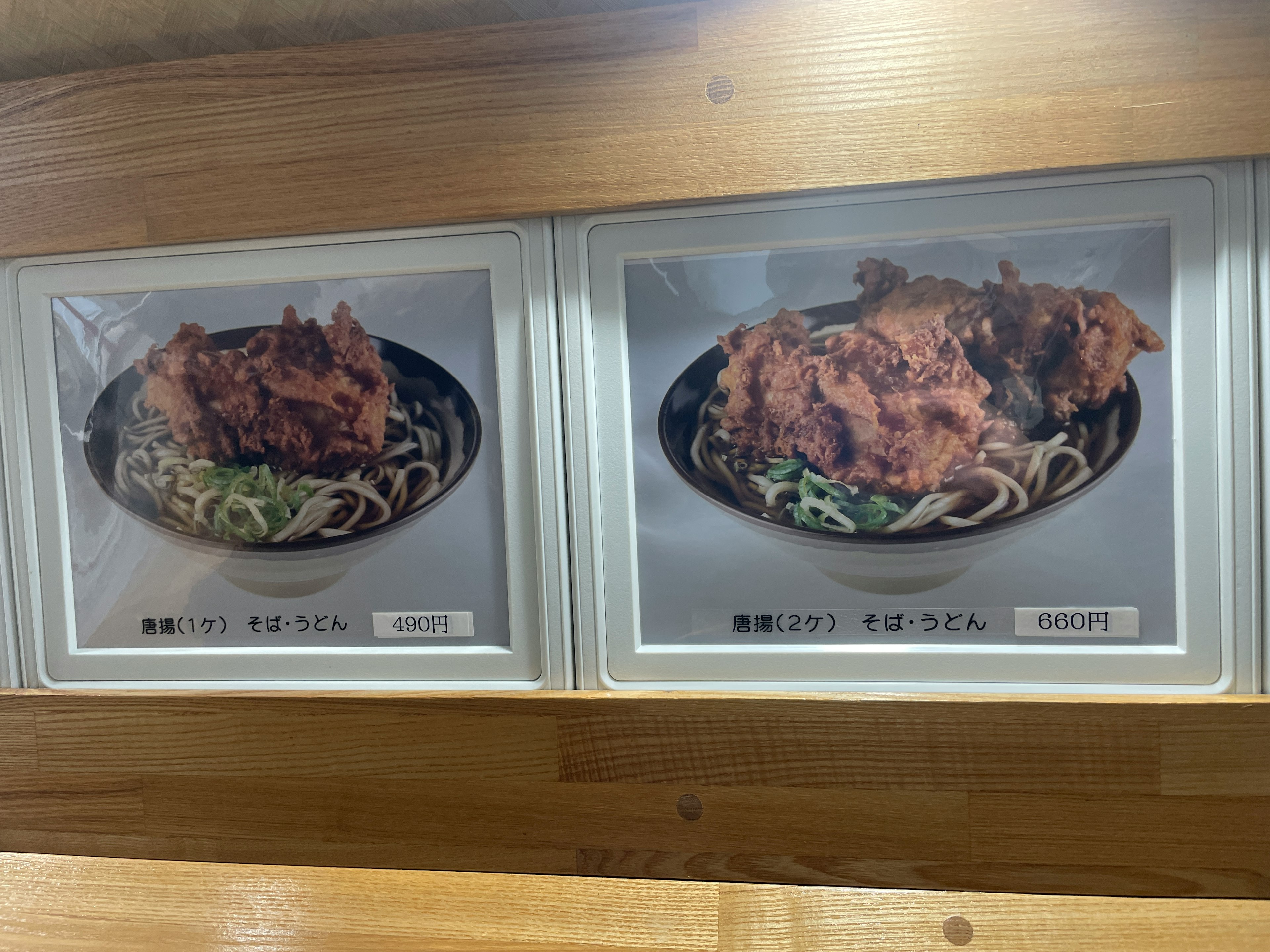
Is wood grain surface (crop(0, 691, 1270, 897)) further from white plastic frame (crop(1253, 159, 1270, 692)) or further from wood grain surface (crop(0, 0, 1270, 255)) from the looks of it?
wood grain surface (crop(0, 0, 1270, 255))

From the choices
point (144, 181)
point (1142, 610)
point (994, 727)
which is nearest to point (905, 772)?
point (994, 727)

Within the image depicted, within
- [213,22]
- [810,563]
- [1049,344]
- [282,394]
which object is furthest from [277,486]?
→ [1049,344]

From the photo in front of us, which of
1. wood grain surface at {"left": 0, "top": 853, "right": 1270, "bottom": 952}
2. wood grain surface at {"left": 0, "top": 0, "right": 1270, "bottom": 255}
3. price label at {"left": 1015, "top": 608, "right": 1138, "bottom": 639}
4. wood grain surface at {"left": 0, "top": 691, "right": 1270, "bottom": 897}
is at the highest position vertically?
wood grain surface at {"left": 0, "top": 0, "right": 1270, "bottom": 255}

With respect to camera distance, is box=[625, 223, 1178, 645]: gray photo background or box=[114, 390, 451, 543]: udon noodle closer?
box=[625, 223, 1178, 645]: gray photo background

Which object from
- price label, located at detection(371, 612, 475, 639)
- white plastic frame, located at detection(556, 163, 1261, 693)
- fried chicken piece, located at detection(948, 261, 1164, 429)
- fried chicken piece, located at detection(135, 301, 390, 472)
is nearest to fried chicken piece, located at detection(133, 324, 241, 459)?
fried chicken piece, located at detection(135, 301, 390, 472)

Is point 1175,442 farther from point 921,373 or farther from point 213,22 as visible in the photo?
point 213,22

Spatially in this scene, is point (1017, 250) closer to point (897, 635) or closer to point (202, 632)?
point (897, 635)

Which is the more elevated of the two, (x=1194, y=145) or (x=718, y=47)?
(x=718, y=47)
